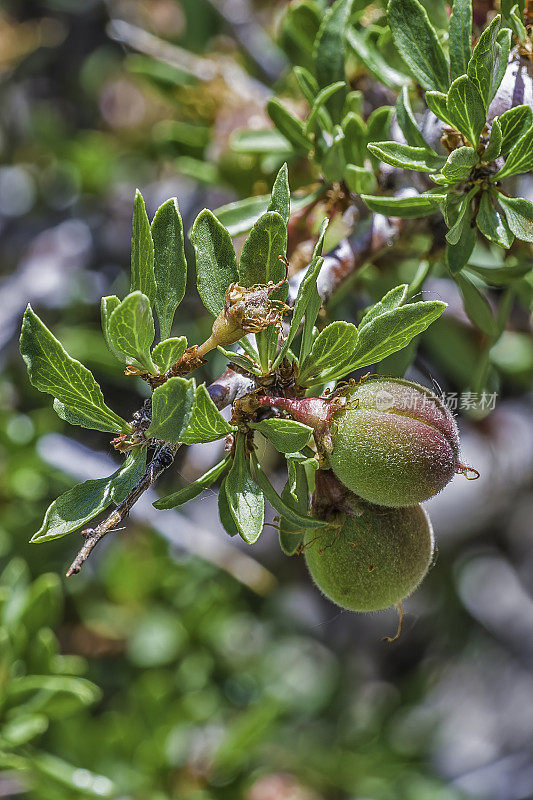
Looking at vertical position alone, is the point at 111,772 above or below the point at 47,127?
below

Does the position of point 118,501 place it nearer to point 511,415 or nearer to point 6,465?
point 6,465

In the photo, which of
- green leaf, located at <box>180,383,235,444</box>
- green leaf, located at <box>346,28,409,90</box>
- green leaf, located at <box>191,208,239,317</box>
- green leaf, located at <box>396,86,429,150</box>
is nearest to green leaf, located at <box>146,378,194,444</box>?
green leaf, located at <box>180,383,235,444</box>

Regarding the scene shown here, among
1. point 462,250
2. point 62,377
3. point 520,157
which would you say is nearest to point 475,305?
point 462,250

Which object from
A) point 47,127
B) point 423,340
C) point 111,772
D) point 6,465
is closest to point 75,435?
point 6,465

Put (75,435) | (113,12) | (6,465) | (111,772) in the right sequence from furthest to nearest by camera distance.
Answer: (113,12), (75,435), (6,465), (111,772)

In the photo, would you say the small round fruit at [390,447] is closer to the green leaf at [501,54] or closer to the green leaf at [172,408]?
the green leaf at [172,408]

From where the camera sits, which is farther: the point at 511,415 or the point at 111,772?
the point at 511,415
